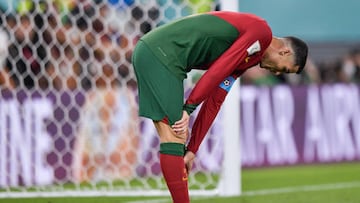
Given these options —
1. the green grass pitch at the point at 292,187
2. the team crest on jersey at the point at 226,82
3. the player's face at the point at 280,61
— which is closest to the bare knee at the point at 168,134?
the team crest on jersey at the point at 226,82

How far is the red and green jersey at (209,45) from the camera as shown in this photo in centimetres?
579

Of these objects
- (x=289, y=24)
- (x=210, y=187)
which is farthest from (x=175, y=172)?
(x=289, y=24)

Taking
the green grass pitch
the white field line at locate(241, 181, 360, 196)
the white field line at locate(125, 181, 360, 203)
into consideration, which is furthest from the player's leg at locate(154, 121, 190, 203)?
the white field line at locate(241, 181, 360, 196)

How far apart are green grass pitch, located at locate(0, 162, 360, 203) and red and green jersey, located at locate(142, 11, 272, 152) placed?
2.24 m

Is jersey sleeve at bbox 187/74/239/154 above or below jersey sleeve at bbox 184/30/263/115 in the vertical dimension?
below

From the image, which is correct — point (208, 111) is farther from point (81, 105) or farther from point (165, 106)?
point (81, 105)

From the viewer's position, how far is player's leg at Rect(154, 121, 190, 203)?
19.1ft

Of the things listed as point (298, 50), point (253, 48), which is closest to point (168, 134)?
point (253, 48)

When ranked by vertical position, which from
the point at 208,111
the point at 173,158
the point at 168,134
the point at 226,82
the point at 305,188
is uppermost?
the point at 226,82

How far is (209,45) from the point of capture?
590 cm

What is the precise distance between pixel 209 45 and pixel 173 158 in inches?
25.1

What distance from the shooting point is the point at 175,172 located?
586cm

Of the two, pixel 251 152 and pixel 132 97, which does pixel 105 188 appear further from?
pixel 251 152

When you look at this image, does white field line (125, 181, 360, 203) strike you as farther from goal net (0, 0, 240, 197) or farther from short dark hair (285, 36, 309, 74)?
short dark hair (285, 36, 309, 74)
